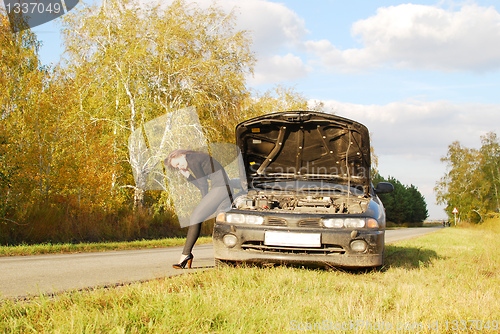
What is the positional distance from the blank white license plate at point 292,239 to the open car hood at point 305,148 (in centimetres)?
158

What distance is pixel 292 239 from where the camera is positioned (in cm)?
538

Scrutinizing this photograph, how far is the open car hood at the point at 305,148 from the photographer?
6.56m

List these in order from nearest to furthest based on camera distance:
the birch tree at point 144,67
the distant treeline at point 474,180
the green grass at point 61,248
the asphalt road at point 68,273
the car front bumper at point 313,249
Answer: the asphalt road at point 68,273 → the car front bumper at point 313,249 → the green grass at point 61,248 → the birch tree at point 144,67 → the distant treeline at point 474,180

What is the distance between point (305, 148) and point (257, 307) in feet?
13.4

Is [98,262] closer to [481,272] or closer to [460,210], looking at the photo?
[481,272]

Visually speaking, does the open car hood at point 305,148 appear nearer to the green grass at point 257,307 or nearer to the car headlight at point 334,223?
the car headlight at point 334,223

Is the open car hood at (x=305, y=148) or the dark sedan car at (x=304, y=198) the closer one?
the dark sedan car at (x=304, y=198)

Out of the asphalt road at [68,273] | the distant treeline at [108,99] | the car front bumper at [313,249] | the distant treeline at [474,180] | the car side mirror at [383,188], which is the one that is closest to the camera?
the asphalt road at [68,273]

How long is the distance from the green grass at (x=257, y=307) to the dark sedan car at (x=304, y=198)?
0.69m

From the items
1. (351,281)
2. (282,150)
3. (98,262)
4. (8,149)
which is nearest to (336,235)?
(351,281)

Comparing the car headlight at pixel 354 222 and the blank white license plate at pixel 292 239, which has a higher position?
the car headlight at pixel 354 222

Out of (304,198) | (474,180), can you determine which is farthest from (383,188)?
(474,180)

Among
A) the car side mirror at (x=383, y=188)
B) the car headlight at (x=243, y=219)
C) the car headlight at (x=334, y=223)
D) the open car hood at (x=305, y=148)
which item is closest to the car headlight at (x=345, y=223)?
the car headlight at (x=334, y=223)

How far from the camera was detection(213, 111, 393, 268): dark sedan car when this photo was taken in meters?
5.36
